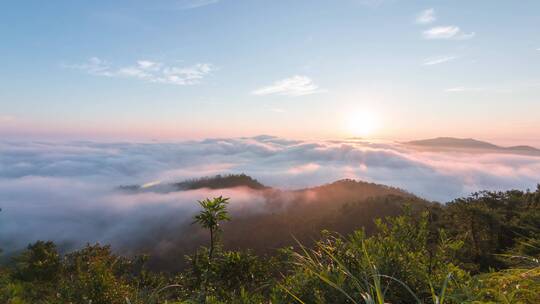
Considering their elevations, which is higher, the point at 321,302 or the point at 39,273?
the point at 321,302

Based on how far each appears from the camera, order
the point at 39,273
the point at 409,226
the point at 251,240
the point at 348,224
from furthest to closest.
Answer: the point at 251,240
the point at 348,224
the point at 39,273
the point at 409,226

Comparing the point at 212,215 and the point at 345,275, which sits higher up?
the point at 345,275

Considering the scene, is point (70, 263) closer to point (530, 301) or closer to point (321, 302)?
point (321, 302)

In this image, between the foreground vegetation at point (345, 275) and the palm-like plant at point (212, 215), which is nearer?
the foreground vegetation at point (345, 275)

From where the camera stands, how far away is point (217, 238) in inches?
416

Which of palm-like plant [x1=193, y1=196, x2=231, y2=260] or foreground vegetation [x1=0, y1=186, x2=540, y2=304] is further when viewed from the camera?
palm-like plant [x1=193, y1=196, x2=231, y2=260]

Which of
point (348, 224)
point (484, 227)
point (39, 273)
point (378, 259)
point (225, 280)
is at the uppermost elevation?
point (378, 259)

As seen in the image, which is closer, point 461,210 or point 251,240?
point 461,210

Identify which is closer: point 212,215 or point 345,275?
point 345,275

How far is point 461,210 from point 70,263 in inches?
1308

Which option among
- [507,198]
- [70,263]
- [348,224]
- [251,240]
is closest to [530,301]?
[70,263]

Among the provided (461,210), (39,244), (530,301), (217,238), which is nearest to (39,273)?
(39,244)

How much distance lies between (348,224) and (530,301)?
122m

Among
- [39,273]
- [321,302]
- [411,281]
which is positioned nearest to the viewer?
[321,302]
